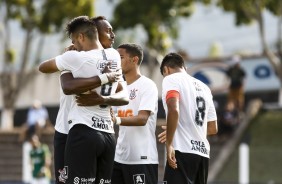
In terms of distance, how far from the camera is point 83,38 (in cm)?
988

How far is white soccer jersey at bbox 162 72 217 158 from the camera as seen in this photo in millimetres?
10883

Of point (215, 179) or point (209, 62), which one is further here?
point (209, 62)

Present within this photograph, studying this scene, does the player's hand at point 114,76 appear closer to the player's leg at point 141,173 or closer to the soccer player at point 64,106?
the soccer player at point 64,106

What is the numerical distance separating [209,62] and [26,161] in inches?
333

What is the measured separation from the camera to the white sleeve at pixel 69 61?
32.2 ft

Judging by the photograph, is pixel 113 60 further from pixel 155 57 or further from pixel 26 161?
pixel 155 57

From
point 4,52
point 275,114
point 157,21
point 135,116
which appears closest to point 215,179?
point 275,114

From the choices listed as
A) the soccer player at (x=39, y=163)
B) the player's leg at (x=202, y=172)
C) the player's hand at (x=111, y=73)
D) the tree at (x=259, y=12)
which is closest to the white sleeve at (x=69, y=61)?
the player's hand at (x=111, y=73)

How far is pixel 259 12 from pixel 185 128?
21802mm

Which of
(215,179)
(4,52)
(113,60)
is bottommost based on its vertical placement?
(215,179)

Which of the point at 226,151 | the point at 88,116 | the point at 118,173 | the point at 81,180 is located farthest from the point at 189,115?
the point at 226,151

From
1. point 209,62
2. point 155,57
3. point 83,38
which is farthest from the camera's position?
point 155,57

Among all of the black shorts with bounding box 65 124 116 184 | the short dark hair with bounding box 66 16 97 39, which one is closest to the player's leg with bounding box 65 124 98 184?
the black shorts with bounding box 65 124 116 184

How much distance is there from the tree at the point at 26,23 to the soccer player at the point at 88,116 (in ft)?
84.3
